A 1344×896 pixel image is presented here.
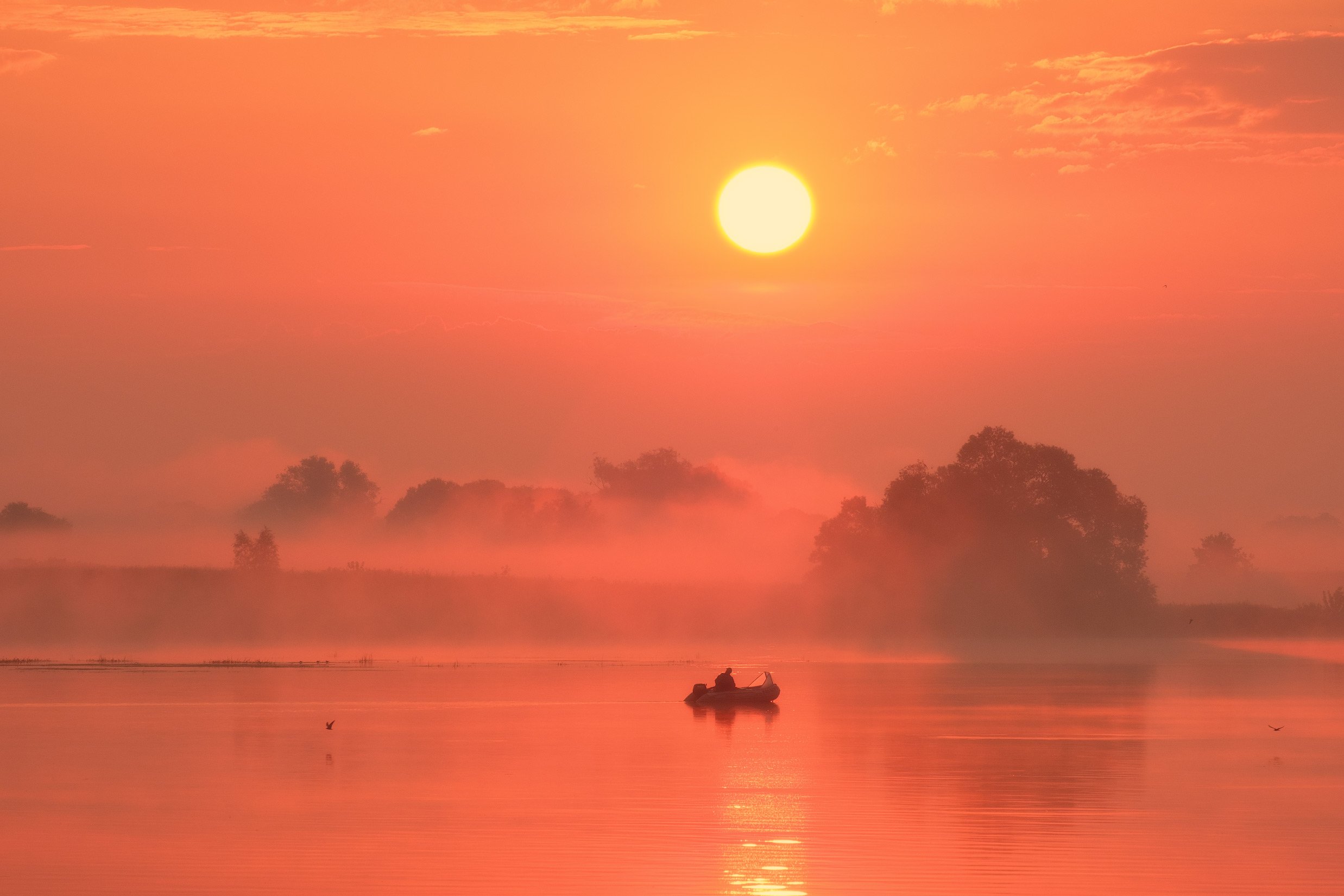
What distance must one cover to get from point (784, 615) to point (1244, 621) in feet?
98.8

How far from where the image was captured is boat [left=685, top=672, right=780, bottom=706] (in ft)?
165

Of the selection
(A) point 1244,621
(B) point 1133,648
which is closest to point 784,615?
(B) point 1133,648

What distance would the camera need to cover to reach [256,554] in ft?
352

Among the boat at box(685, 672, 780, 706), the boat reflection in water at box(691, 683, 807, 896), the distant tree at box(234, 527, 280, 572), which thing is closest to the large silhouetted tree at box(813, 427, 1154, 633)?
the distant tree at box(234, 527, 280, 572)

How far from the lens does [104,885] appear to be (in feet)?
64.4

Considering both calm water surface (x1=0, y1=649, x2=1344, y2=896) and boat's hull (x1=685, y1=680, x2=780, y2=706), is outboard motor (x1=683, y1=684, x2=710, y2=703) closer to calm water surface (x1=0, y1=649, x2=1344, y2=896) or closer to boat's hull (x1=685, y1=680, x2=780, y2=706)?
boat's hull (x1=685, y1=680, x2=780, y2=706)

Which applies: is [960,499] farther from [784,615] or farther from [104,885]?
[104,885]

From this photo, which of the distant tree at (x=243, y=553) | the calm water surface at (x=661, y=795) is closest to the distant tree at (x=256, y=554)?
the distant tree at (x=243, y=553)

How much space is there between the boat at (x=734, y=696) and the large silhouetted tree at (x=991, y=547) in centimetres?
5316

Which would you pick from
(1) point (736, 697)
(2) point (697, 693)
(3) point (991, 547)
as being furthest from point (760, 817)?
(3) point (991, 547)

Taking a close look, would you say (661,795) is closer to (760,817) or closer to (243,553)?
(760,817)

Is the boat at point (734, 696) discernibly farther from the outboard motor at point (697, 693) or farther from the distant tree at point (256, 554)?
the distant tree at point (256, 554)

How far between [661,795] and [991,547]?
79606mm

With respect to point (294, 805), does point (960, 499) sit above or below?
above
